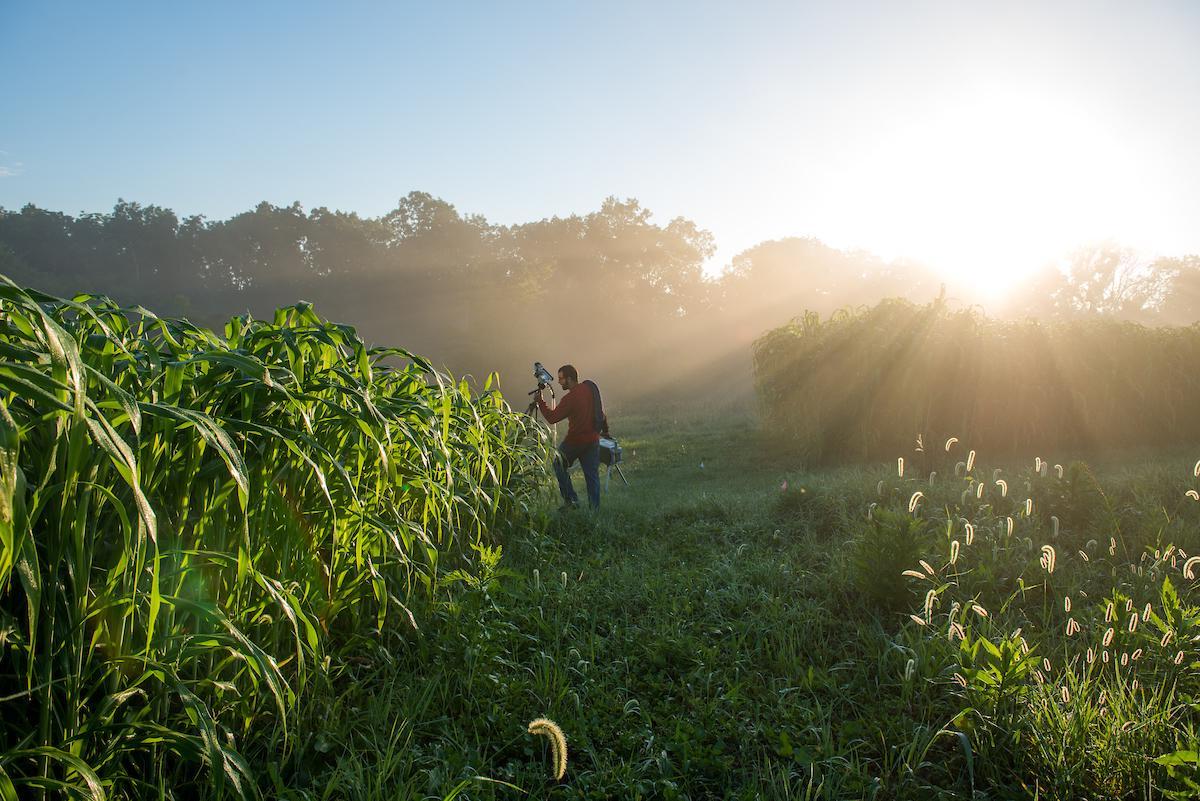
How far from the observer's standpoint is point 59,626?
143 cm

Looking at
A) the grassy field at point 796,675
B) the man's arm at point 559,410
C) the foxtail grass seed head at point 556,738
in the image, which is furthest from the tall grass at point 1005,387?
the foxtail grass seed head at point 556,738

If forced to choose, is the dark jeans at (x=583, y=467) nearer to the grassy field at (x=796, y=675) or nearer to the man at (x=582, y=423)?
the man at (x=582, y=423)

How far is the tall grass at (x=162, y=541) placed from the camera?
4.25 ft

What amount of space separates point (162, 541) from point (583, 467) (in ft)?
15.1

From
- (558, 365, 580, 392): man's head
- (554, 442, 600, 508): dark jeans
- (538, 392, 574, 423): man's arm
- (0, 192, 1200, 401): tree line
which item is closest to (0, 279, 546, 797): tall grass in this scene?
(554, 442, 600, 508): dark jeans

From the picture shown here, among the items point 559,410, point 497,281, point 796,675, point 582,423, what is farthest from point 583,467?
point 497,281

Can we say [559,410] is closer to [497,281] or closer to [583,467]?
[583,467]

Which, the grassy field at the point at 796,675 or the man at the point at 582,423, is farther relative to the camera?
the man at the point at 582,423

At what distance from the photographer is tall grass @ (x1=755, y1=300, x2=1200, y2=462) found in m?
7.71

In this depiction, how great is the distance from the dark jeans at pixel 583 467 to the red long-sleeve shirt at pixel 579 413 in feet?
0.24

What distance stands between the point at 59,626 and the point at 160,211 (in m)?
62.3

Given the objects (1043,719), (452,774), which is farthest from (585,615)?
(1043,719)

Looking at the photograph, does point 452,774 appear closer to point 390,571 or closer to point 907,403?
point 390,571

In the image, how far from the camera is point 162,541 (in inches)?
66.3
